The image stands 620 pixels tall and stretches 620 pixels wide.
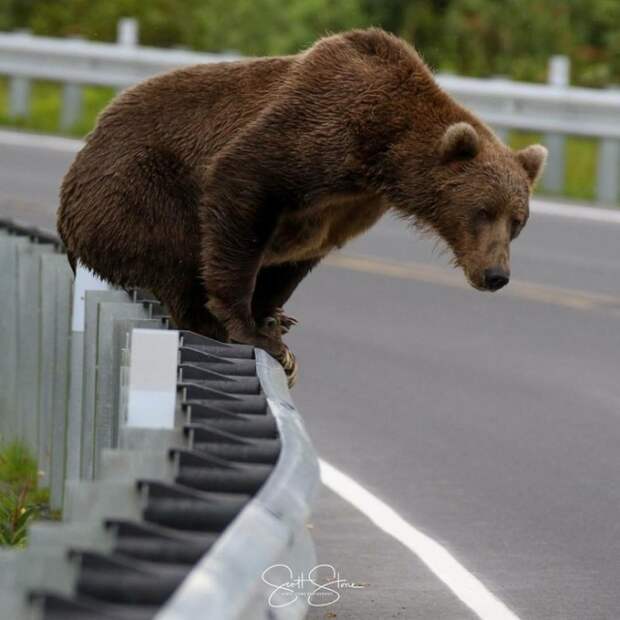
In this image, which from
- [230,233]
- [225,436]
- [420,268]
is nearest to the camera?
[225,436]

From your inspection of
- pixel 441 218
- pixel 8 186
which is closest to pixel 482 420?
pixel 441 218

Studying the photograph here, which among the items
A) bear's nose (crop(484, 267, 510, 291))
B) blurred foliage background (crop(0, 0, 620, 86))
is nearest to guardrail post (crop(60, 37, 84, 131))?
blurred foliage background (crop(0, 0, 620, 86))

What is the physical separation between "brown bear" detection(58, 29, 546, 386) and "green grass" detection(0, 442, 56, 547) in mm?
964

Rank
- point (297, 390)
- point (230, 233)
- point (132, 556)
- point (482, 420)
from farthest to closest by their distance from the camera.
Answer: point (297, 390) < point (482, 420) < point (230, 233) < point (132, 556)

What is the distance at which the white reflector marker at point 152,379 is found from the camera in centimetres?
509

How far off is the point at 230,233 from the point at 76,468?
111 centimetres

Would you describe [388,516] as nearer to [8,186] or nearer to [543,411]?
[543,411]

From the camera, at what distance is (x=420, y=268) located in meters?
17.4

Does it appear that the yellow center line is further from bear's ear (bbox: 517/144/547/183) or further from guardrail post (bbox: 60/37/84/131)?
guardrail post (bbox: 60/37/84/131)

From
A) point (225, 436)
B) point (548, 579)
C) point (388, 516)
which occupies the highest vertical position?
point (225, 436)

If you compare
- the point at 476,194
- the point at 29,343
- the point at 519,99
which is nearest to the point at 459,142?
the point at 476,194

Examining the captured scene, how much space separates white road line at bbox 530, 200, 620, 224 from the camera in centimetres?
1980

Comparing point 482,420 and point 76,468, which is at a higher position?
point 76,468

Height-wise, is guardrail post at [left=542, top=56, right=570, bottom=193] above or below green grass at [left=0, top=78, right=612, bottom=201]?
above
